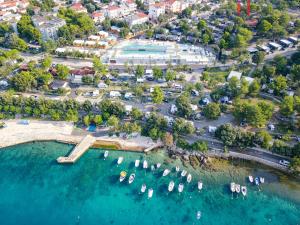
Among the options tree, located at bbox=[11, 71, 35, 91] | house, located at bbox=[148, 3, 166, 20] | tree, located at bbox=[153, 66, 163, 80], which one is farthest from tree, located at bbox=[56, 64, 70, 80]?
house, located at bbox=[148, 3, 166, 20]

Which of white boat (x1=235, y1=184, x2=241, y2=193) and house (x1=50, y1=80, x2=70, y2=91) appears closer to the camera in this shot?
white boat (x1=235, y1=184, x2=241, y2=193)

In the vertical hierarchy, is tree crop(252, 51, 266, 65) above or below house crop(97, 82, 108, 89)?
above

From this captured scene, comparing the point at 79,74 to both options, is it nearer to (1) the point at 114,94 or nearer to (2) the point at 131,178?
(1) the point at 114,94

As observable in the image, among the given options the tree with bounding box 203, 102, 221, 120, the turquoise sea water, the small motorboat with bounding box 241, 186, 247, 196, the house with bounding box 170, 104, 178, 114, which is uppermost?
the tree with bounding box 203, 102, 221, 120

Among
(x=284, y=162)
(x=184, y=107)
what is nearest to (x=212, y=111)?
(x=184, y=107)

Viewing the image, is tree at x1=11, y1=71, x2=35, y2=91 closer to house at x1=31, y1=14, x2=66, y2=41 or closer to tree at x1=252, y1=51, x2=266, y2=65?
house at x1=31, y1=14, x2=66, y2=41

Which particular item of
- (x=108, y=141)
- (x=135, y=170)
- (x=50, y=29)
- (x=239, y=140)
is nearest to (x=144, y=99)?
(x=108, y=141)

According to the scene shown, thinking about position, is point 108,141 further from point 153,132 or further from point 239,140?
point 239,140
